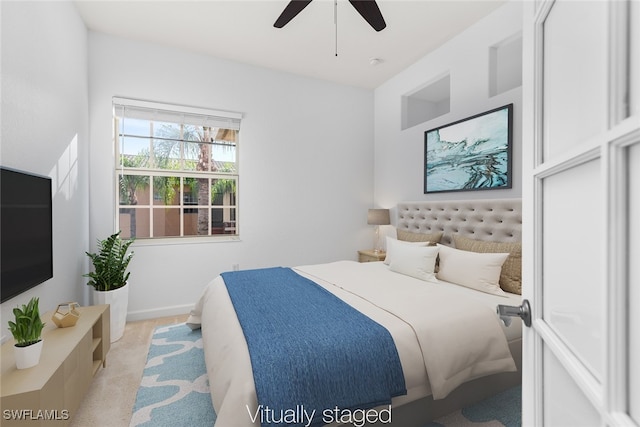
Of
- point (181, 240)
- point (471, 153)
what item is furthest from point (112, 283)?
point (471, 153)

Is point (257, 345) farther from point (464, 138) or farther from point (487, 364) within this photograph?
point (464, 138)

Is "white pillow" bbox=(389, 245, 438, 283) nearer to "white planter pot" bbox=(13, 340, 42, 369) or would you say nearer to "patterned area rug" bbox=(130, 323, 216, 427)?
"patterned area rug" bbox=(130, 323, 216, 427)

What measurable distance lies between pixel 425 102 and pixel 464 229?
216cm

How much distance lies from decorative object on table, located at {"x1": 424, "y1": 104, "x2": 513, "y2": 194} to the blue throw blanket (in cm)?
200

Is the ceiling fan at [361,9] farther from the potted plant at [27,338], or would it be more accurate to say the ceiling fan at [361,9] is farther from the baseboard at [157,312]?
the baseboard at [157,312]

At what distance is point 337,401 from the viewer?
4.38 feet

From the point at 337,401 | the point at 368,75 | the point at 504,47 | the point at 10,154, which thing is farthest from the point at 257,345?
the point at 368,75

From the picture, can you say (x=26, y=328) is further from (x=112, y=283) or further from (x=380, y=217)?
(x=380, y=217)

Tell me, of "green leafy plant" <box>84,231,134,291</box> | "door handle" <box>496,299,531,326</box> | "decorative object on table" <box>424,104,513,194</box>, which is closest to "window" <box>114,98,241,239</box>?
"green leafy plant" <box>84,231,134,291</box>

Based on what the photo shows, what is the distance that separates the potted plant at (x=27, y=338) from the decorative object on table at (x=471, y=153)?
3344 millimetres

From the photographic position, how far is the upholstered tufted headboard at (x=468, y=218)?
260 cm

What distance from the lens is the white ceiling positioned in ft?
8.92

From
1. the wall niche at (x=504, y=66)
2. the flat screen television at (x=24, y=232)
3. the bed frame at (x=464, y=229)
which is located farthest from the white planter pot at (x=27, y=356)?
the wall niche at (x=504, y=66)

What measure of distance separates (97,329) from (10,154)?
129cm
